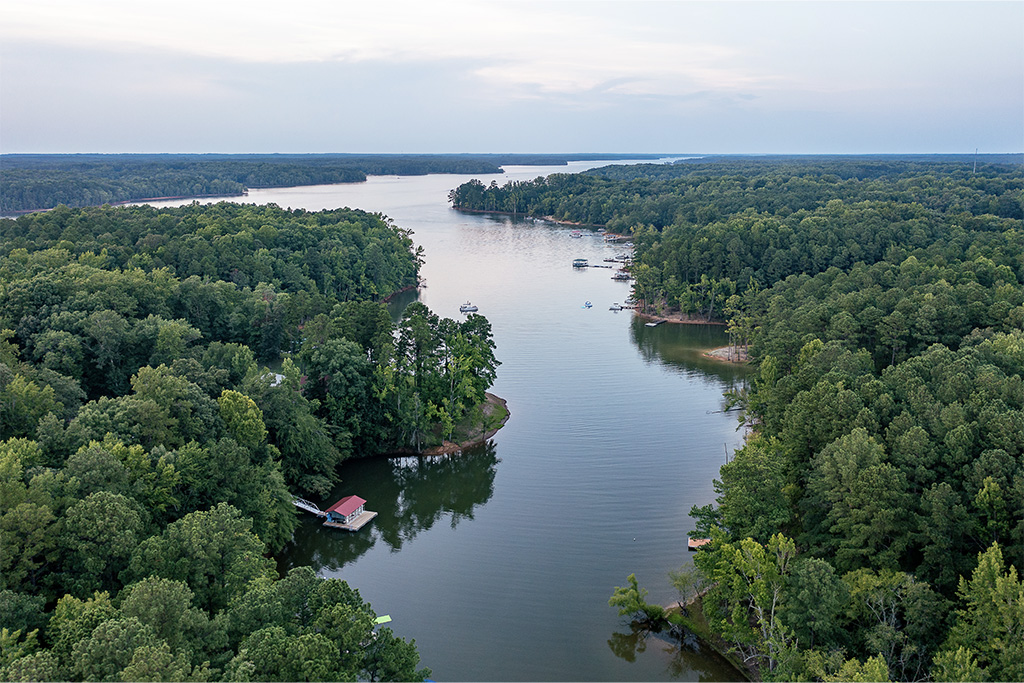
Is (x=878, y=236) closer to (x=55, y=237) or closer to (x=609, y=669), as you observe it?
(x=609, y=669)

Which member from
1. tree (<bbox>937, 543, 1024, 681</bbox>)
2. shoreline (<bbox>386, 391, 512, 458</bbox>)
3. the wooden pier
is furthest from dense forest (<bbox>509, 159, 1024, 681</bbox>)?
the wooden pier

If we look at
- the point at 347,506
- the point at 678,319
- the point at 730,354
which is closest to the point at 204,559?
the point at 347,506

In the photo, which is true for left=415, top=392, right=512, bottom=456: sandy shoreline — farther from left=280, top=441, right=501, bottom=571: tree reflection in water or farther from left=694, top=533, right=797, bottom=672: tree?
left=694, top=533, right=797, bottom=672: tree

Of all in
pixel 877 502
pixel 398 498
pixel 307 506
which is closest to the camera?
pixel 877 502

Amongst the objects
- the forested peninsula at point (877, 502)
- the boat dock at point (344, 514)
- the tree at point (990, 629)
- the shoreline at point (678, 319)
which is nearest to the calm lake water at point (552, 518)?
the boat dock at point (344, 514)

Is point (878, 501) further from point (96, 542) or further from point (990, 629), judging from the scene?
point (96, 542)

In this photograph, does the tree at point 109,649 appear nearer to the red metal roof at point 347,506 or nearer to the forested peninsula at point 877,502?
the forested peninsula at point 877,502
